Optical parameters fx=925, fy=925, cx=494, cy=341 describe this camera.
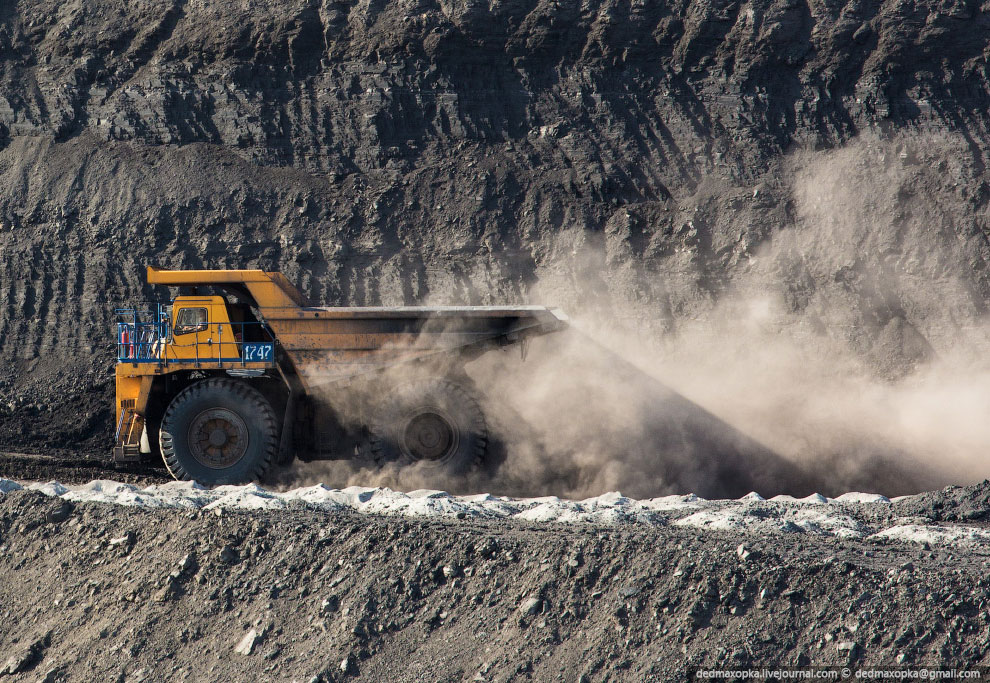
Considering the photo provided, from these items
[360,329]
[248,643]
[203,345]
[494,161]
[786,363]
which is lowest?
[248,643]

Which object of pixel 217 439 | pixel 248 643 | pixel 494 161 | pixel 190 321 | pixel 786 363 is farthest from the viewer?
pixel 494 161

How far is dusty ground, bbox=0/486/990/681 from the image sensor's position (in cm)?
581

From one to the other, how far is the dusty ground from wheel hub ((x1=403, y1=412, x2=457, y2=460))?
434cm

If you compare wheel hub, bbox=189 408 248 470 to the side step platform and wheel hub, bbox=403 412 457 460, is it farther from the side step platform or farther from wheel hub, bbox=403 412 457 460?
wheel hub, bbox=403 412 457 460

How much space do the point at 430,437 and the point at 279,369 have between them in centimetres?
222

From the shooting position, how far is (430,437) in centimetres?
1237

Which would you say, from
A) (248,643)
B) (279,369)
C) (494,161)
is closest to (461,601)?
(248,643)

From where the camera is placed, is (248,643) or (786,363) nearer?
(248,643)

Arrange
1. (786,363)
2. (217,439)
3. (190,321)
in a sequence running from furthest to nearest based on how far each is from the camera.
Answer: (786,363) → (190,321) → (217,439)

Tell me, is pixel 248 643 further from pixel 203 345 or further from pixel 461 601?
pixel 203 345

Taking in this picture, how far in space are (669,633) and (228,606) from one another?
3245mm

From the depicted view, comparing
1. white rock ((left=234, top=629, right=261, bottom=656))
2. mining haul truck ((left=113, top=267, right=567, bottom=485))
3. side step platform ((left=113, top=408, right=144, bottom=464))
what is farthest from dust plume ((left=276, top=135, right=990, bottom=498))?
white rock ((left=234, top=629, right=261, bottom=656))

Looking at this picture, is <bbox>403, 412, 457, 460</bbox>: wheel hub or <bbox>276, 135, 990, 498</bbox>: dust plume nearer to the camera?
<bbox>403, 412, 457, 460</bbox>: wheel hub

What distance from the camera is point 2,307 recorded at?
18.0 metres
